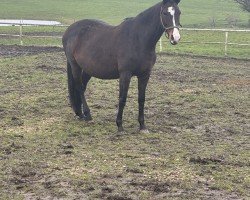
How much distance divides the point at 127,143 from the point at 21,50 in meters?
13.0

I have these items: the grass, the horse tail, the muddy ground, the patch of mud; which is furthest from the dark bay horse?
the grass

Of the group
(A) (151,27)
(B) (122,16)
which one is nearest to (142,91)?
(A) (151,27)

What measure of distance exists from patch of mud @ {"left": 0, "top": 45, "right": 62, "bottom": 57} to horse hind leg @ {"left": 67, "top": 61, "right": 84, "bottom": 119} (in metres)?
9.32

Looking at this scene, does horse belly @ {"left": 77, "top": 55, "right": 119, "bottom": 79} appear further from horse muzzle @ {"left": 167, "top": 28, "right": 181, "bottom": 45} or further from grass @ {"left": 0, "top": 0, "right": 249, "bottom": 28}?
grass @ {"left": 0, "top": 0, "right": 249, "bottom": 28}

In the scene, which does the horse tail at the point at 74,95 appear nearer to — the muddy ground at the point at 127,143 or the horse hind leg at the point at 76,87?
the horse hind leg at the point at 76,87

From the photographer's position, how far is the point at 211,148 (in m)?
6.45

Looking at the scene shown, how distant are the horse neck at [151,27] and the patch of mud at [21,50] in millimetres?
10779

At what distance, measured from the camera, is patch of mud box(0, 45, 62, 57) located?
17.3 meters

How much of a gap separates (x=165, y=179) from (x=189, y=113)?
3636mm

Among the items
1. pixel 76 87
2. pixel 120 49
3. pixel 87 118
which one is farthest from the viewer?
pixel 76 87

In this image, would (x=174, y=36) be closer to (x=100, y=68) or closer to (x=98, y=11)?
(x=100, y=68)

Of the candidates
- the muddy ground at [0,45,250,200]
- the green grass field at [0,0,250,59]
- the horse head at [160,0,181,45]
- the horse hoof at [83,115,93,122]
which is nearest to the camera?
the muddy ground at [0,45,250,200]

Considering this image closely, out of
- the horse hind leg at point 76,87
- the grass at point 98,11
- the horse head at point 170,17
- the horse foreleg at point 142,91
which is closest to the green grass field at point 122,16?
the grass at point 98,11

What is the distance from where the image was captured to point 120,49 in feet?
23.5
